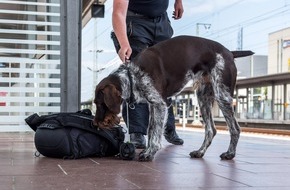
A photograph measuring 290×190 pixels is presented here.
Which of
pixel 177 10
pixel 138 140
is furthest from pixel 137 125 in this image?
pixel 177 10

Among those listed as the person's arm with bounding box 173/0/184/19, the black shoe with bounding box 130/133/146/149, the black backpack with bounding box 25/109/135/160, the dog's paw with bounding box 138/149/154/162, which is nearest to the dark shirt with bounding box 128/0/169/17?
the person's arm with bounding box 173/0/184/19

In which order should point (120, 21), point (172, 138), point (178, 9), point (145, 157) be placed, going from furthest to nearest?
point (172, 138) → point (178, 9) → point (120, 21) → point (145, 157)

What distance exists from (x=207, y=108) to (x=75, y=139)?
4.69ft

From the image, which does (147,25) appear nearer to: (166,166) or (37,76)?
(166,166)

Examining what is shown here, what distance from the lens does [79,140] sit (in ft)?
15.0

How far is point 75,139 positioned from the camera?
4551 millimetres

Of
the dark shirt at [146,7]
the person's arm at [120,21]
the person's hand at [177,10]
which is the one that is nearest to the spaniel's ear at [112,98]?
the person's arm at [120,21]

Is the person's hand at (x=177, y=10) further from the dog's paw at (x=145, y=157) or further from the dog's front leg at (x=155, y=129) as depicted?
the dog's paw at (x=145, y=157)

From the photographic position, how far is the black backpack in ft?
14.8

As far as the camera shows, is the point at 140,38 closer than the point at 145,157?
No

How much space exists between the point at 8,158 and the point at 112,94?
1.18m

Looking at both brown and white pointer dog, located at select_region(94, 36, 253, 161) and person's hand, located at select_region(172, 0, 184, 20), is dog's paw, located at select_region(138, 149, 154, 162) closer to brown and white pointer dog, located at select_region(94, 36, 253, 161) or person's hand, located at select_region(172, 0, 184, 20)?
brown and white pointer dog, located at select_region(94, 36, 253, 161)

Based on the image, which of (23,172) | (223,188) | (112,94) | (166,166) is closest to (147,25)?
(112,94)

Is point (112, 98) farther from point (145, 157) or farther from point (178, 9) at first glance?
point (178, 9)
